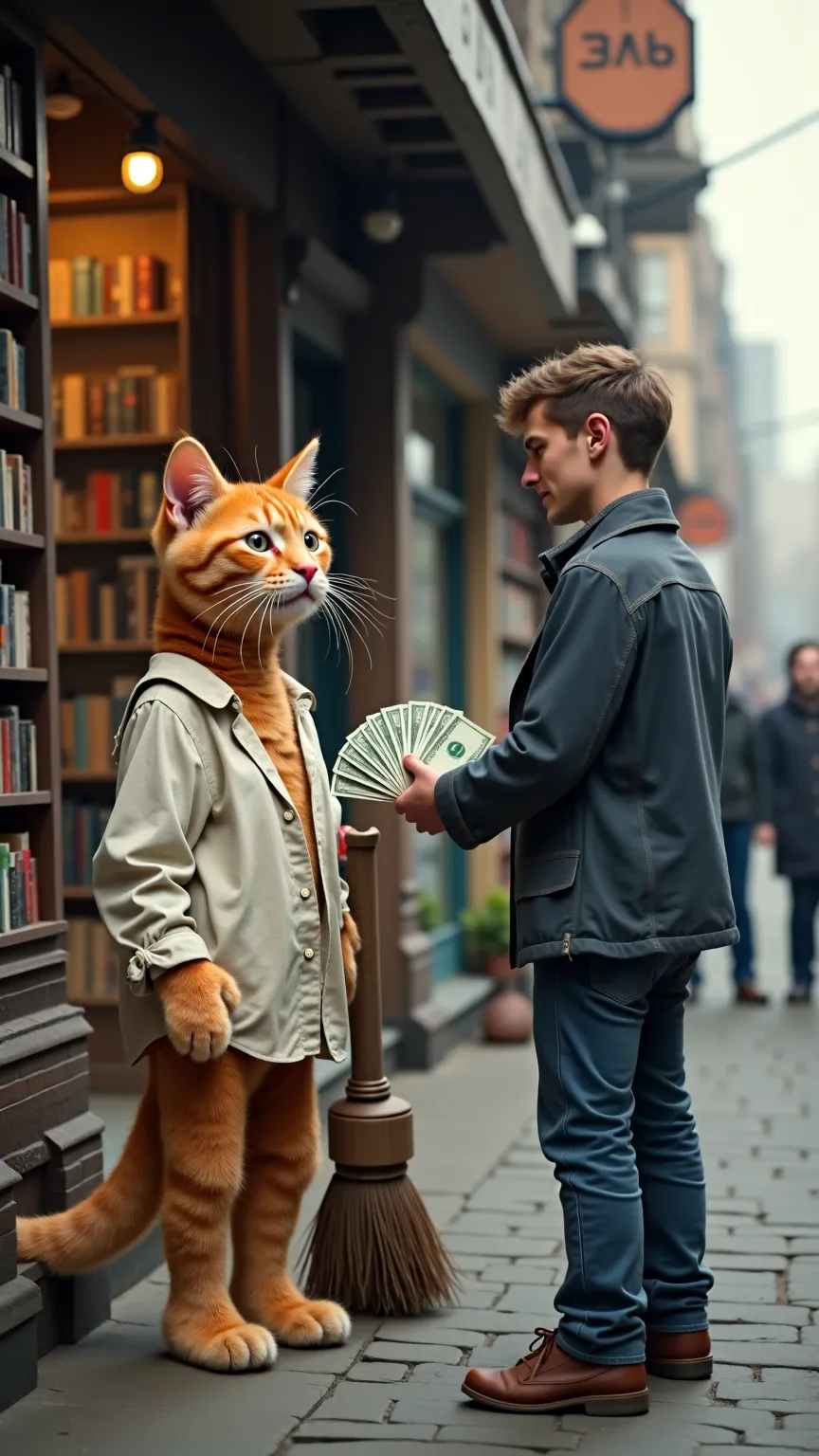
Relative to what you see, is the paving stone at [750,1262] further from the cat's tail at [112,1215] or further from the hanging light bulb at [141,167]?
the hanging light bulb at [141,167]

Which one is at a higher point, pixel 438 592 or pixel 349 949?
pixel 438 592

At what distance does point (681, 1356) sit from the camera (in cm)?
414

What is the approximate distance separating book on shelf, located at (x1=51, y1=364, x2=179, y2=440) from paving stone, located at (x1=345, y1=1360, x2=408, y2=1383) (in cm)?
401

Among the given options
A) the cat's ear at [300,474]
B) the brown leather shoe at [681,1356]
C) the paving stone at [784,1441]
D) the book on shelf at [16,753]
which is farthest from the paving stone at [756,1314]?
the cat's ear at [300,474]

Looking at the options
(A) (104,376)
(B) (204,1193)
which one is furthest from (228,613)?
(A) (104,376)

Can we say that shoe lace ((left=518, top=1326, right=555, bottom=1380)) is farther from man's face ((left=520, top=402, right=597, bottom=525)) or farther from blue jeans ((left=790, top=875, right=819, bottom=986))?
blue jeans ((left=790, top=875, right=819, bottom=986))

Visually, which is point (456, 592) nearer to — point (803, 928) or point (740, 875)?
point (740, 875)

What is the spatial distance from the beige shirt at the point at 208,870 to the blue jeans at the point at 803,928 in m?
7.13

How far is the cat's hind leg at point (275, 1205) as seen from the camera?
4316 mm

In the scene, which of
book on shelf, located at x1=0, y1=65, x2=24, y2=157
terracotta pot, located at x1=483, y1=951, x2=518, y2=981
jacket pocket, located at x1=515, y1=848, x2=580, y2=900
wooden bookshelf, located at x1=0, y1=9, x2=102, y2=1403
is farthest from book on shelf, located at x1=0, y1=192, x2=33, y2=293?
terracotta pot, located at x1=483, y1=951, x2=518, y2=981

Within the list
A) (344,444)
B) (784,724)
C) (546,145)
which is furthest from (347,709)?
(784,724)

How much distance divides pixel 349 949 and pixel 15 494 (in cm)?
142

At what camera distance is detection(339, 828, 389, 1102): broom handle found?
15.5ft

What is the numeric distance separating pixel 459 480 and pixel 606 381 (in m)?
7.07
